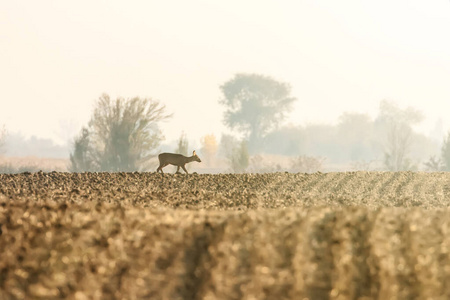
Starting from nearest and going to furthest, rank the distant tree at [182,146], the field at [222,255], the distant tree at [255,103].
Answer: the field at [222,255] < the distant tree at [182,146] < the distant tree at [255,103]

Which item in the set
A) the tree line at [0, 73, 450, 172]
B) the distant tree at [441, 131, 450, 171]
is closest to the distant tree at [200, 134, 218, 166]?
the tree line at [0, 73, 450, 172]

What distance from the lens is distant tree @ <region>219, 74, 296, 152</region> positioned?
49688 mm

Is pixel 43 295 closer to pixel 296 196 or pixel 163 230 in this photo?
pixel 163 230

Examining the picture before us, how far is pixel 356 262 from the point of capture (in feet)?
18.7

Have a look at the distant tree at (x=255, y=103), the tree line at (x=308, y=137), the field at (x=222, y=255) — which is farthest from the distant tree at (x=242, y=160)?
the field at (x=222, y=255)

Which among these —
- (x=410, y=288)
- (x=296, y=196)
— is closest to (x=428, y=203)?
(x=296, y=196)

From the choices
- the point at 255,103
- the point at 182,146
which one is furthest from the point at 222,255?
the point at 255,103

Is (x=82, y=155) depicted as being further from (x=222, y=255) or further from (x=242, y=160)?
(x=222, y=255)

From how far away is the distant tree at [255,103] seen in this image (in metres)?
49.7

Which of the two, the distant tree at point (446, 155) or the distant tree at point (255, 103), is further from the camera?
the distant tree at point (255, 103)

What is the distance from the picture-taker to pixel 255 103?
51.7 metres

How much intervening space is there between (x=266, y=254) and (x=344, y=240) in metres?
0.80

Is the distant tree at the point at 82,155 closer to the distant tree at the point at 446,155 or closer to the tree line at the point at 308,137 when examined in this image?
the tree line at the point at 308,137

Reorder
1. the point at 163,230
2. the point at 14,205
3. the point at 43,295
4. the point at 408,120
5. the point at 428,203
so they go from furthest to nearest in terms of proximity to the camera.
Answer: the point at 408,120
the point at 428,203
the point at 14,205
the point at 163,230
the point at 43,295
